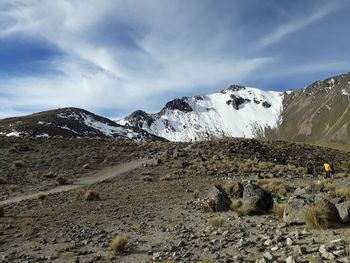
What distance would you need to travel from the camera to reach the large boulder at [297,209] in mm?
16266

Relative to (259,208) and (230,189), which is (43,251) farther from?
(230,189)

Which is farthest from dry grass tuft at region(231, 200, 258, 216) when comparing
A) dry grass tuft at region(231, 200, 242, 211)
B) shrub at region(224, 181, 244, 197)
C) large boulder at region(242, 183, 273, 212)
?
shrub at region(224, 181, 244, 197)

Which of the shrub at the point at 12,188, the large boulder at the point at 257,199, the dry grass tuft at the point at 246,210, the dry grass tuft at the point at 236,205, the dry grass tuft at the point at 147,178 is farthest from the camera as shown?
the dry grass tuft at the point at 147,178

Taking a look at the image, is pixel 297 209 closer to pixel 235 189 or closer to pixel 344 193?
pixel 344 193

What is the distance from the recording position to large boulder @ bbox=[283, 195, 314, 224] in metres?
16.3

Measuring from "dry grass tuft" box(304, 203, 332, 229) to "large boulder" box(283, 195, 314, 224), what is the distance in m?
0.42

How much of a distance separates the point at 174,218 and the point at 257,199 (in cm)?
448

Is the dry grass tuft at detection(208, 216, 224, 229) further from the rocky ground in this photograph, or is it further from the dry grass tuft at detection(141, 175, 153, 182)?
the dry grass tuft at detection(141, 175, 153, 182)

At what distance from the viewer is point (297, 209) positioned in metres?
16.7

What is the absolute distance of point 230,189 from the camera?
28891mm

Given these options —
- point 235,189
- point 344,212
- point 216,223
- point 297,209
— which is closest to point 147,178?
point 235,189

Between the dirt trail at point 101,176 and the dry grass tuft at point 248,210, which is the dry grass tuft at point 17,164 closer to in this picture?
the dirt trail at point 101,176

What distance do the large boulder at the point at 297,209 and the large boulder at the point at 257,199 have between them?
387 cm

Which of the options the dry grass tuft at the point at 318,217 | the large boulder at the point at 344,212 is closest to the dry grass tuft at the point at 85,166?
the dry grass tuft at the point at 318,217
